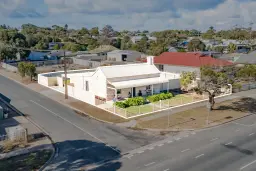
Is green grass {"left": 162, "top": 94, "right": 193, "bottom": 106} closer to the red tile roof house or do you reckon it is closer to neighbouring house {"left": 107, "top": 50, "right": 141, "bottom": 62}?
the red tile roof house

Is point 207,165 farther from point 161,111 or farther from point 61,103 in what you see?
point 61,103

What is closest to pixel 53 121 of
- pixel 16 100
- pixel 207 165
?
pixel 16 100

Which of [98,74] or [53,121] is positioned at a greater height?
[98,74]

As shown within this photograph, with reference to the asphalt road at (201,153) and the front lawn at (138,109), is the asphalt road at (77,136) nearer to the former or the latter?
the asphalt road at (201,153)

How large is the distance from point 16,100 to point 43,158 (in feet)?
63.0

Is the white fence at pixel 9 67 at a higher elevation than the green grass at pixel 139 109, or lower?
higher

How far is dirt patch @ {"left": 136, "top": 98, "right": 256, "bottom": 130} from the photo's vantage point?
26031mm

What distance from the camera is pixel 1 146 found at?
21328mm

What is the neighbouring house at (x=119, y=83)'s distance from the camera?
34.9m

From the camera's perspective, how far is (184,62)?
52875mm

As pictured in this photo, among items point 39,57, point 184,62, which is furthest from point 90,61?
point 184,62

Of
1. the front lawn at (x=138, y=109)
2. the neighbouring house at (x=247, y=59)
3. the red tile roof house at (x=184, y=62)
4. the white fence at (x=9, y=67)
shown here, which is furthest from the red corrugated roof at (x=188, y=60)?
the white fence at (x=9, y=67)

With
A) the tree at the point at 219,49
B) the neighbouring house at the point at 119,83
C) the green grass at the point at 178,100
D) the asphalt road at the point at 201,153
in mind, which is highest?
the tree at the point at 219,49

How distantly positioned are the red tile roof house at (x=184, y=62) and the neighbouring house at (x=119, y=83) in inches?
412
